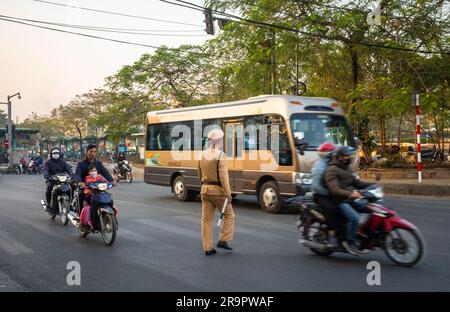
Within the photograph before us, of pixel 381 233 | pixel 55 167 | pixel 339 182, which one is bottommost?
pixel 381 233

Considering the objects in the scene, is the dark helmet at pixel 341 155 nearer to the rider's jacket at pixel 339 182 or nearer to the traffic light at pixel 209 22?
the rider's jacket at pixel 339 182

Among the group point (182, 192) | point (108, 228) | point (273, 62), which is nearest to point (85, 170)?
point (108, 228)

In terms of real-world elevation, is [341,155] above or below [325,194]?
above

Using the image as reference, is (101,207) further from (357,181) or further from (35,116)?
(35,116)

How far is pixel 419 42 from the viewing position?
70.9 feet

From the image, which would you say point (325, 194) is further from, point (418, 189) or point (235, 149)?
point (418, 189)

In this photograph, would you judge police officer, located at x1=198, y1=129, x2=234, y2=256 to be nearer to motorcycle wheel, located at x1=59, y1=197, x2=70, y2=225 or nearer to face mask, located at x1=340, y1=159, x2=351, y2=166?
face mask, located at x1=340, y1=159, x2=351, y2=166

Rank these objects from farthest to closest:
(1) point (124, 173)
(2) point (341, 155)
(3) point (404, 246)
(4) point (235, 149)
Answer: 1. (1) point (124, 173)
2. (4) point (235, 149)
3. (2) point (341, 155)
4. (3) point (404, 246)

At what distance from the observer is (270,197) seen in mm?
12938

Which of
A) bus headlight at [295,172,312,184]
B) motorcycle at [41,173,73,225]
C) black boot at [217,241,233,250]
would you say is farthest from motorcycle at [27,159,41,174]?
black boot at [217,241,233,250]

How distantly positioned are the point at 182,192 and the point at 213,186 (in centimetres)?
863

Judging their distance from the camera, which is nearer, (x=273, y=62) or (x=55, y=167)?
(x=55, y=167)

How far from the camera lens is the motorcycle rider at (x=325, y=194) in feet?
22.6

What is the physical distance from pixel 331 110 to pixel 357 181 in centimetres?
610
